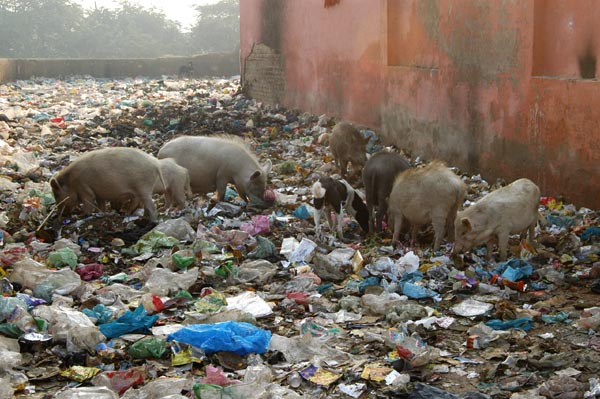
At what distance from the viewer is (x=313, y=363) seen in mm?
4730

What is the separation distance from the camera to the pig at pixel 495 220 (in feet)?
21.9

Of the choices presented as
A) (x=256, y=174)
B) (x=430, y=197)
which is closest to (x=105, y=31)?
(x=256, y=174)

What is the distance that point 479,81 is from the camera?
974cm

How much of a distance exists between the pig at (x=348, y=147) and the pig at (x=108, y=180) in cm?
294

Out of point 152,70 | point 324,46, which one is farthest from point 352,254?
point 152,70

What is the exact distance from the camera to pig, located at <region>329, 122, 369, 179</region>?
10.4m

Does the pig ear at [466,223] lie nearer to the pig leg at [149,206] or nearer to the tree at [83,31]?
the pig leg at [149,206]

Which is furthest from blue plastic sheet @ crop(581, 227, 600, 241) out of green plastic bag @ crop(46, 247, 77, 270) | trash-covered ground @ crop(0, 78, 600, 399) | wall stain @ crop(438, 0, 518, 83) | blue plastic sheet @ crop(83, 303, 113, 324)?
green plastic bag @ crop(46, 247, 77, 270)

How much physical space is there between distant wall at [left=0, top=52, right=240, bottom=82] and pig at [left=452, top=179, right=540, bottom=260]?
70.1 feet

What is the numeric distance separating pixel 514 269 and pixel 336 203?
196 centimetres

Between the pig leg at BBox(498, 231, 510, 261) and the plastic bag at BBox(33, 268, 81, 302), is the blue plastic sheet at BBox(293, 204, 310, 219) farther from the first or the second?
the plastic bag at BBox(33, 268, 81, 302)

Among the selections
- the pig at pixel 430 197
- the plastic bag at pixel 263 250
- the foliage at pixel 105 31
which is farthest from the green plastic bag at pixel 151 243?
the foliage at pixel 105 31

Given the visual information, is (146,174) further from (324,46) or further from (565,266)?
(324,46)

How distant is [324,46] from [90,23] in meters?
26.3
